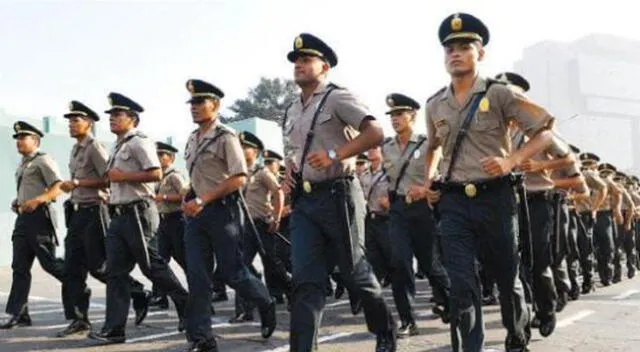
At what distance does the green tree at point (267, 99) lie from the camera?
195 feet

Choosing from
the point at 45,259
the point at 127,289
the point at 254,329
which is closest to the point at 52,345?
the point at 127,289

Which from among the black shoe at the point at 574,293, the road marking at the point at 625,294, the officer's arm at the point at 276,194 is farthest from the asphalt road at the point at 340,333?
the officer's arm at the point at 276,194

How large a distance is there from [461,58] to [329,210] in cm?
118

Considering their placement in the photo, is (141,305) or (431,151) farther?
(141,305)

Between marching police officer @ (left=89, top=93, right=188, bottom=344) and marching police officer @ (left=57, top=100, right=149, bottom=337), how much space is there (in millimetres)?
381

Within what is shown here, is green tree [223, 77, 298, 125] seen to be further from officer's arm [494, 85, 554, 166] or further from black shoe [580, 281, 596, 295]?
officer's arm [494, 85, 554, 166]

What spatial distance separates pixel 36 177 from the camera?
6645mm

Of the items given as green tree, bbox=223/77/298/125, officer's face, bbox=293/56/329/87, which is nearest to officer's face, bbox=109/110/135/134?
officer's face, bbox=293/56/329/87

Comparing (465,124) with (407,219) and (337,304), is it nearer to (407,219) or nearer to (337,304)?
(407,219)

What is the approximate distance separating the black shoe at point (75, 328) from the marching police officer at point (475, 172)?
354 centimetres

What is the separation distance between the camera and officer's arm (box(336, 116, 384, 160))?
4.03 meters

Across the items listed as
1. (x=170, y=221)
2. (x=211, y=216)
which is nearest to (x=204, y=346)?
(x=211, y=216)

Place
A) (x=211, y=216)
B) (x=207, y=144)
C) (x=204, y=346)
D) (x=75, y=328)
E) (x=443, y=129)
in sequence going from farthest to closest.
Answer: (x=75, y=328), (x=207, y=144), (x=211, y=216), (x=204, y=346), (x=443, y=129)

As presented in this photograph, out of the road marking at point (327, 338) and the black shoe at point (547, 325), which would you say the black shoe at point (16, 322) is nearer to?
the road marking at point (327, 338)
